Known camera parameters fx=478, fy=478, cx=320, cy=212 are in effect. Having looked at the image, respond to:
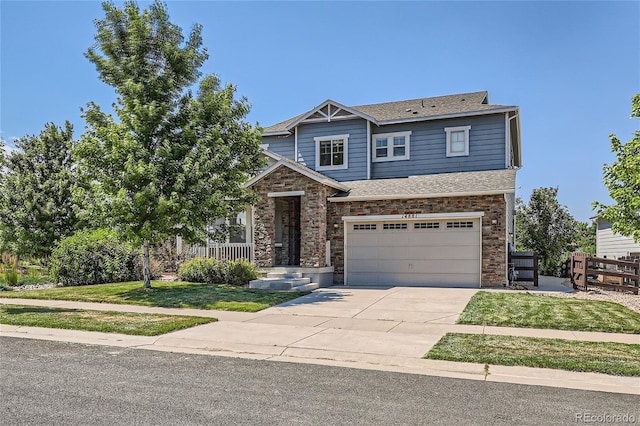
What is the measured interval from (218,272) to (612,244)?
21.5 metres

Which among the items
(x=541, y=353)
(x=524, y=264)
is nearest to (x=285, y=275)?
(x=524, y=264)

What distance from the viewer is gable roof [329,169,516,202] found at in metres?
16.5

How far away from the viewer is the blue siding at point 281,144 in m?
22.7

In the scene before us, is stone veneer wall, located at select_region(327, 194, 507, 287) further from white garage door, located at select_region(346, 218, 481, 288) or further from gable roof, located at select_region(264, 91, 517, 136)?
gable roof, located at select_region(264, 91, 517, 136)

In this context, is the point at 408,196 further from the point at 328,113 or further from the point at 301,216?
the point at 328,113

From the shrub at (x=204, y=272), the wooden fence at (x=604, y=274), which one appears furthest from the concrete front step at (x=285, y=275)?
the wooden fence at (x=604, y=274)

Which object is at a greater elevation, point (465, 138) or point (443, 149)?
point (465, 138)

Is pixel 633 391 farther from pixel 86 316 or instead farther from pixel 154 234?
pixel 154 234

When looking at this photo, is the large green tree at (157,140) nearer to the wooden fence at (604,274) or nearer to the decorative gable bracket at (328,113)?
the decorative gable bracket at (328,113)

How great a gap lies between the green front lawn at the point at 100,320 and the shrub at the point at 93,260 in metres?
5.79

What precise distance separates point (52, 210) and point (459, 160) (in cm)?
1800

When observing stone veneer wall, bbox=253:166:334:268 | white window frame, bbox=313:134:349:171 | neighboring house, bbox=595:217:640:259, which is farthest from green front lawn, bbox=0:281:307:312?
neighboring house, bbox=595:217:640:259

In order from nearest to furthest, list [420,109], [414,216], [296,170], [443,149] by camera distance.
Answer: [414,216]
[296,170]
[443,149]
[420,109]

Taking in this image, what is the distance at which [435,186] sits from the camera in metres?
17.7
